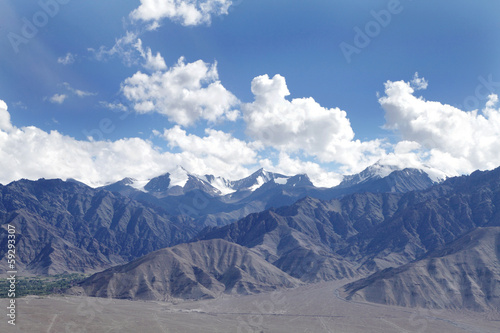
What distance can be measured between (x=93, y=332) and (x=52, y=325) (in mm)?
19000

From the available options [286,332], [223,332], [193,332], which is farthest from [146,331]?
[286,332]

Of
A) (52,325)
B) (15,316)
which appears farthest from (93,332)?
(15,316)

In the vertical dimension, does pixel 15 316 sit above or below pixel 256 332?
above

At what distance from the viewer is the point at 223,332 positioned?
655ft

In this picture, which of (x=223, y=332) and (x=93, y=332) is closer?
(x=93, y=332)

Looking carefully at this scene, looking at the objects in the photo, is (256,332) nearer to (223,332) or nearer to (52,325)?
(223,332)

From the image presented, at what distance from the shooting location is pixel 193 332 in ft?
650

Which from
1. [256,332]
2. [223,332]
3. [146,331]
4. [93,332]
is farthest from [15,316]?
[256,332]

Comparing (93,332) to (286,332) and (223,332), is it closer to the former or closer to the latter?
(223,332)

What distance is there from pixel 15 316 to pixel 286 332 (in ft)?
382

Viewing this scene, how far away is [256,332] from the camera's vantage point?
650 feet

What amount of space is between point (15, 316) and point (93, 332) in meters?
38.5

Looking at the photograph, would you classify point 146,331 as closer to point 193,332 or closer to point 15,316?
point 193,332

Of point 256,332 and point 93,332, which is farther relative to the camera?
point 256,332
